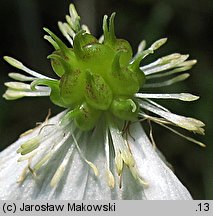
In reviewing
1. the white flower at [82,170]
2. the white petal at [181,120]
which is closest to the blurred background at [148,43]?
the white petal at [181,120]

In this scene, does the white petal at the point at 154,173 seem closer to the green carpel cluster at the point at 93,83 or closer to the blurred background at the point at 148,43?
the green carpel cluster at the point at 93,83

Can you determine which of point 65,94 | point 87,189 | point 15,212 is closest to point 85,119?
point 65,94

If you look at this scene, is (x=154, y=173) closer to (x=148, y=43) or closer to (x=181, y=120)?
(x=181, y=120)

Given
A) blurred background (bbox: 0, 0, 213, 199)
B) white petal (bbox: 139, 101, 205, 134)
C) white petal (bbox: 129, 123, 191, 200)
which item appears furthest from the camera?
blurred background (bbox: 0, 0, 213, 199)

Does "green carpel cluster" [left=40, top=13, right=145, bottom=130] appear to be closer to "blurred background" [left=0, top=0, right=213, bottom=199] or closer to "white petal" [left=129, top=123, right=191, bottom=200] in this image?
"white petal" [left=129, top=123, right=191, bottom=200]

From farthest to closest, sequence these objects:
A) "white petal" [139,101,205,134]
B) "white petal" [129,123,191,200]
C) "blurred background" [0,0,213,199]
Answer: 1. "blurred background" [0,0,213,199]
2. "white petal" [139,101,205,134]
3. "white petal" [129,123,191,200]

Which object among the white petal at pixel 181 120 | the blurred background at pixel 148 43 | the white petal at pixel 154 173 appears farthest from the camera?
the blurred background at pixel 148 43

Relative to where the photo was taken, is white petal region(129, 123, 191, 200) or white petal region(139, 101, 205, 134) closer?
white petal region(129, 123, 191, 200)

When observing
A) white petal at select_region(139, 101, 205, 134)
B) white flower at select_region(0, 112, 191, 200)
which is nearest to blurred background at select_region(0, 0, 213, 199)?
white petal at select_region(139, 101, 205, 134)
